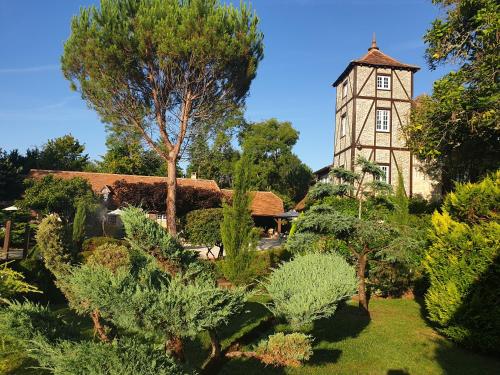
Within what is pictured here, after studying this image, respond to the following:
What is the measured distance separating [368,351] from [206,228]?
40.8 feet

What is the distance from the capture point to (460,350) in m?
7.67

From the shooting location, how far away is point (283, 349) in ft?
16.8

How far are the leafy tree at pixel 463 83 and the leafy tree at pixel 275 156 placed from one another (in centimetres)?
3080

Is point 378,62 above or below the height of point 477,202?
above

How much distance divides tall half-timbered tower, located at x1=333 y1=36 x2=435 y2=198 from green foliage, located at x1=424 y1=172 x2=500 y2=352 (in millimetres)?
13338

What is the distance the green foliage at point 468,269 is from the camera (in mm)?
7250

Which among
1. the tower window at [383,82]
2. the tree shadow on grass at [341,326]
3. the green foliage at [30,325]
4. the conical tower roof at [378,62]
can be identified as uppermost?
the conical tower roof at [378,62]

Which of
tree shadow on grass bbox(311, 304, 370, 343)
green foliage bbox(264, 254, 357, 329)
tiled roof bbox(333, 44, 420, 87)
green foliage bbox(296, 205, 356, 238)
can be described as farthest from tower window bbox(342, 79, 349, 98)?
green foliage bbox(264, 254, 357, 329)

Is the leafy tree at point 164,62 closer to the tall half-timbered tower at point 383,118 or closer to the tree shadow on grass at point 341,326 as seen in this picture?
the tall half-timbered tower at point 383,118

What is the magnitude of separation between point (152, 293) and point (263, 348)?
8.52 ft

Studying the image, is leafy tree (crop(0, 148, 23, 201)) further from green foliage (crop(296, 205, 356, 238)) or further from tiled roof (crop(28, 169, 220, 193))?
green foliage (crop(296, 205, 356, 238))

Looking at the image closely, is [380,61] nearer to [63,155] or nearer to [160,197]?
[160,197]

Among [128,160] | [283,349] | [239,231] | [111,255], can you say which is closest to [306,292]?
[283,349]

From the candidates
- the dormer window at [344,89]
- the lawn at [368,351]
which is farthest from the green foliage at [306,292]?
the dormer window at [344,89]
